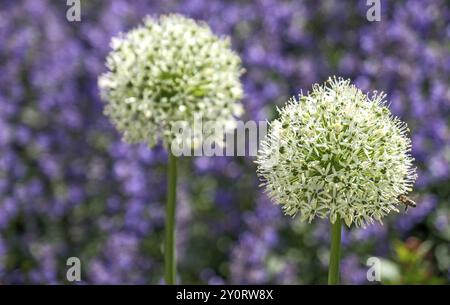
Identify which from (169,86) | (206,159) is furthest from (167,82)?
(206,159)

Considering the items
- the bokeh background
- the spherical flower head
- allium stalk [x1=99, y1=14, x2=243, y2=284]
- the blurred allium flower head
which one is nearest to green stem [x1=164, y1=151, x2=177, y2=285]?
allium stalk [x1=99, y1=14, x2=243, y2=284]

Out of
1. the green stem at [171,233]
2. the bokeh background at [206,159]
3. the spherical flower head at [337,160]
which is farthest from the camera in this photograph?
the bokeh background at [206,159]

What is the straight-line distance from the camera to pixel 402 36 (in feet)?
18.0

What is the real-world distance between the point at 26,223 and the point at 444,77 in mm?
3121

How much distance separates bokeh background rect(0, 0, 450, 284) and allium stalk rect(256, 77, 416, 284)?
93.0 inches

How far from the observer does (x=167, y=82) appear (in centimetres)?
296

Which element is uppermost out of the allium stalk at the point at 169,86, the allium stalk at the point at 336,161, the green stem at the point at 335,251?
the allium stalk at the point at 169,86

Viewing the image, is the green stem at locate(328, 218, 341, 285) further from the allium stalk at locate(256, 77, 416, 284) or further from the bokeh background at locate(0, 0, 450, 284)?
the bokeh background at locate(0, 0, 450, 284)

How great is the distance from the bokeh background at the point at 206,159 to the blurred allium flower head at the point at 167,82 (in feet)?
6.23

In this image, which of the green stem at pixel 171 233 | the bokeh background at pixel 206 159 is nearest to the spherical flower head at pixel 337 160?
the green stem at pixel 171 233

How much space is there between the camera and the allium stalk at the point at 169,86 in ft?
9.75

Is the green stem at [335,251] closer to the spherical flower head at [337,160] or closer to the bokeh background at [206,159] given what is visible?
the spherical flower head at [337,160]
